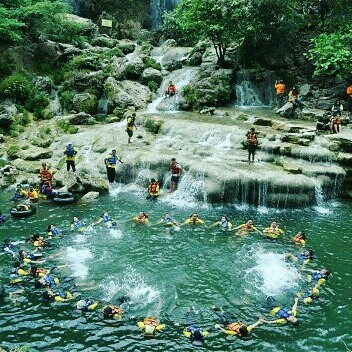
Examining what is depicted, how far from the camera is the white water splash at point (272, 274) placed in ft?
45.0

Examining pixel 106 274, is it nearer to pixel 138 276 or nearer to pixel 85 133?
pixel 138 276

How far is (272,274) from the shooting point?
571 inches

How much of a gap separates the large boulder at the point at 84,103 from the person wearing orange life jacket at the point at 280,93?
15.0m

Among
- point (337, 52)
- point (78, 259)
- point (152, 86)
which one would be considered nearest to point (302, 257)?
point (78, 259)

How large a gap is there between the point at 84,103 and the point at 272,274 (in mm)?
24413

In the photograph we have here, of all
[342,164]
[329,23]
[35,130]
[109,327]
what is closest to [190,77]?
[329,23]

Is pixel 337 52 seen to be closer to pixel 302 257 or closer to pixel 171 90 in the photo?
pixel 171 90

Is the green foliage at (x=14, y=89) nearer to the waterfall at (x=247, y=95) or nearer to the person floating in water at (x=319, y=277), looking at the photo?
the waterfall at (x=247, y=95)

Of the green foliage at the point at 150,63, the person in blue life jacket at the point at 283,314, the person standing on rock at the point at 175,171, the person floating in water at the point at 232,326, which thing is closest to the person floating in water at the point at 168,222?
the person standing on rock at the point at 175,171

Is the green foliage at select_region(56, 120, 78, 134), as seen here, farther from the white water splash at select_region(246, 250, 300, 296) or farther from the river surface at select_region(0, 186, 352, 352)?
the white water splash at select_region(246, 250, 300, 296)

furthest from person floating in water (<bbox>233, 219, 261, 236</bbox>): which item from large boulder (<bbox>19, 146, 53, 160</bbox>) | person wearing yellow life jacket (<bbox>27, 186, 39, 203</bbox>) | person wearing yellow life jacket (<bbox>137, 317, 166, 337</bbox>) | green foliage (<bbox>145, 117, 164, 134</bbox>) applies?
large boulder (<bbox>19, 146, 53, 160</bbox>)

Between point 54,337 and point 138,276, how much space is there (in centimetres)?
383

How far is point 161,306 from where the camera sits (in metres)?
12.6

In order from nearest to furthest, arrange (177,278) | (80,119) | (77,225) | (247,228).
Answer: (177,278)
(247,228)
(77,225)
(80,119)
